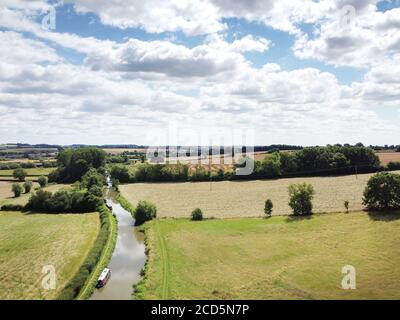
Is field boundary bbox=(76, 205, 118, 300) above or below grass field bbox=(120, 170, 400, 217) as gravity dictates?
below

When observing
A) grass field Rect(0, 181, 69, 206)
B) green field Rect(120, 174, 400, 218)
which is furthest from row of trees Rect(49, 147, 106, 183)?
green field Rect(120, 174, 400, 218)

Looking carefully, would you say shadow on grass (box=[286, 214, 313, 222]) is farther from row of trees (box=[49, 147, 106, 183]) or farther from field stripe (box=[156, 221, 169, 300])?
row of trees (box=[49, 147, 106, 183])

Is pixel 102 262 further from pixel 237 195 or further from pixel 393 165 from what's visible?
pixel 393 165

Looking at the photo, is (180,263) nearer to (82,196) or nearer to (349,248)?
(349,248)

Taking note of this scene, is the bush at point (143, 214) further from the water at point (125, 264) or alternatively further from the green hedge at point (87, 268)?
the green hedge at point (87, 268)

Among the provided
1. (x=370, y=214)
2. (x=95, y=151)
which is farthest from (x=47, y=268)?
(x=95, y=151)

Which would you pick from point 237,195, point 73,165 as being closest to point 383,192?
point 237,195

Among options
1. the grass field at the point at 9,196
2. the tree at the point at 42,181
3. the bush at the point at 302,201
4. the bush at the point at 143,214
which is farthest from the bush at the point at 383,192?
the tree at the point at 42,181
